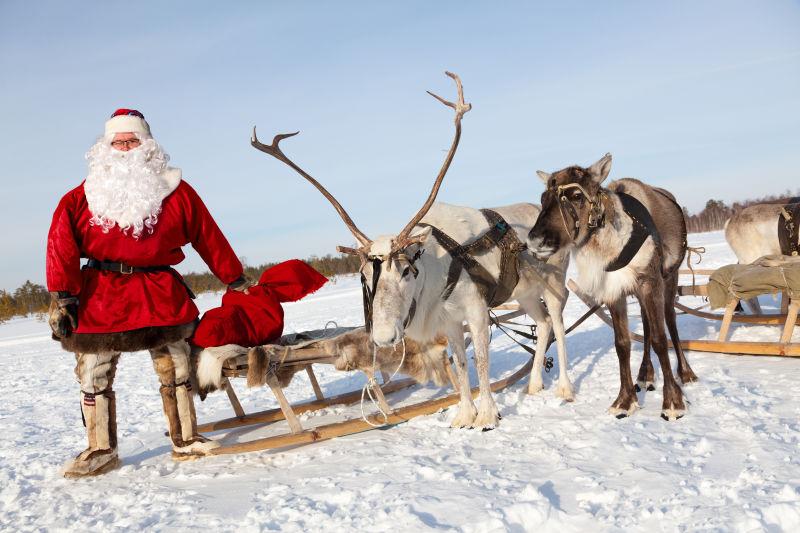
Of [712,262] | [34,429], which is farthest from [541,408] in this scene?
[712,262]

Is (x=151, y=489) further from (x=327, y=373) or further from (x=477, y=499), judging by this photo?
(x=327, y=373)

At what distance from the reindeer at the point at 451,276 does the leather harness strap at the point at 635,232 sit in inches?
35.0

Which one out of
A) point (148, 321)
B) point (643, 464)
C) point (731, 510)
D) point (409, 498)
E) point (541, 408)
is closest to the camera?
point (731, 510)

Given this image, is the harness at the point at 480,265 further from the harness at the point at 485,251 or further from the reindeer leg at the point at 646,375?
the reindeer leg at the point at 646,375

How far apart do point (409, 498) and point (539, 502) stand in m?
0.73

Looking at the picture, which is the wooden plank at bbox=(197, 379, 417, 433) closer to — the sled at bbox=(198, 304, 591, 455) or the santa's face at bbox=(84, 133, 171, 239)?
the sled at bbox=(198, 304, 591, 455)

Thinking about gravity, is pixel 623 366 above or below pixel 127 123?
below

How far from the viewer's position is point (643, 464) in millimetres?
3697

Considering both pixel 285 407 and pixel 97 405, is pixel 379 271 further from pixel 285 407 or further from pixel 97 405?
pixel 97 405

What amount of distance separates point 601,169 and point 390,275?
1.89 m

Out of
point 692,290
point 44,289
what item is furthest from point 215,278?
point 692,290

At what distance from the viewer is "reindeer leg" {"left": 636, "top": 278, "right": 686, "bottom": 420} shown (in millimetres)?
4680

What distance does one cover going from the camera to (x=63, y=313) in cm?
421

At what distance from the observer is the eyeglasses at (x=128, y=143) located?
4715mm
